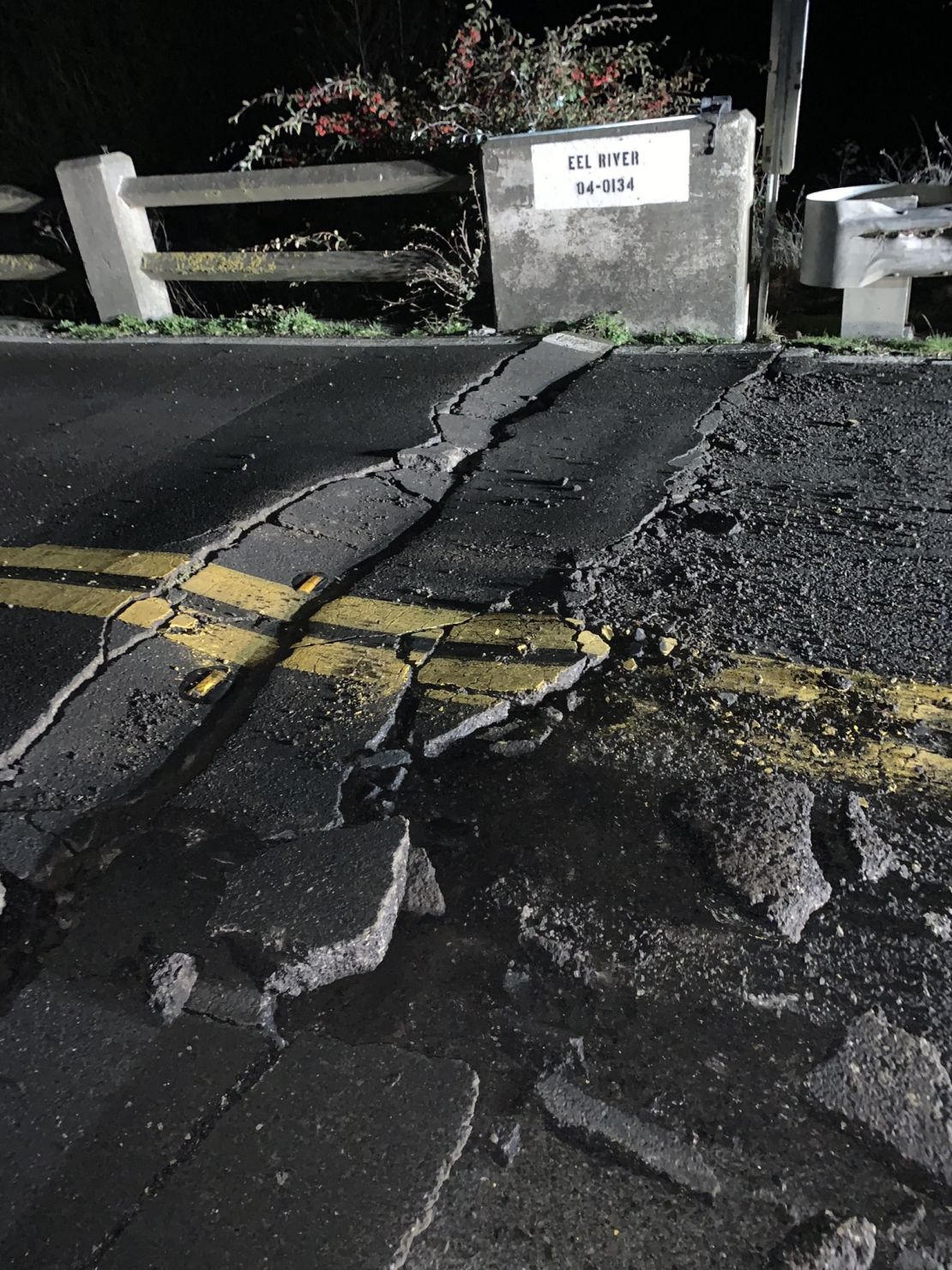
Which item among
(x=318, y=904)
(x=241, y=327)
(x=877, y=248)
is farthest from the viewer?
(x=241, y=327)

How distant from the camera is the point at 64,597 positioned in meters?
3.30

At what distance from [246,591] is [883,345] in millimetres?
4245

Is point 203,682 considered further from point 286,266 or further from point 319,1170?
point 286,266

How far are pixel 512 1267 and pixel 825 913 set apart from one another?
97 centimetres

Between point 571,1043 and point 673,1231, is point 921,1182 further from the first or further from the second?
point 571,1043

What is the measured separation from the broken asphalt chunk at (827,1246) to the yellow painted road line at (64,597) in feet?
8.92

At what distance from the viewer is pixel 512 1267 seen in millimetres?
1424

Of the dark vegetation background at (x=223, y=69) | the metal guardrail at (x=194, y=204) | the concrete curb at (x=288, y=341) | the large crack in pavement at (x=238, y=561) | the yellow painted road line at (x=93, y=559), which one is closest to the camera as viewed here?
the large crack in pavement at (x=238, y=561)

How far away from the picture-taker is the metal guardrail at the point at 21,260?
25.3 feet

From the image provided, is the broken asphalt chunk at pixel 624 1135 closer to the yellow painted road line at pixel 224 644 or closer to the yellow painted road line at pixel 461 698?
the yellow painted road line at pixel 461 698

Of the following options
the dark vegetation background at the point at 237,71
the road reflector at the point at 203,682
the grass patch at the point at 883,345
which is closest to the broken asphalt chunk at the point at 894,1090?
the road reflector at the point at 203,682

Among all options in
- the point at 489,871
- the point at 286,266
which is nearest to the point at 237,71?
the point at 286,266

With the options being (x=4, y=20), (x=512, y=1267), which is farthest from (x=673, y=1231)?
(x=4, y=20)

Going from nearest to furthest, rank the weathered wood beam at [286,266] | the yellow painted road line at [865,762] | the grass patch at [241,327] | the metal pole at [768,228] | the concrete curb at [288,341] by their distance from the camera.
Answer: the yellow painted road line at [865,762], the metal pole at [768,228], the concrete curb at [288,341], the weathered wood beam at [286,266], the grass patch at [241,327]
